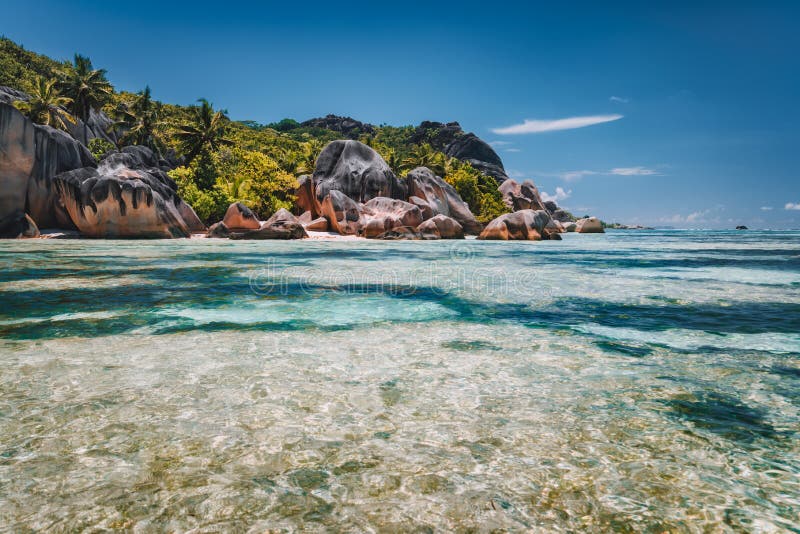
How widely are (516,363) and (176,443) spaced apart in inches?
100

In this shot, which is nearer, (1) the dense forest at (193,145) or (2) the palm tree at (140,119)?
(1) the dense forest at (193,145)

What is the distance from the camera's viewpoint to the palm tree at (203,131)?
32906mm

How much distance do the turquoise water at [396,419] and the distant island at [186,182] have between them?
1989 centimetres

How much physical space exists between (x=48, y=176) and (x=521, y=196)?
5320 cm

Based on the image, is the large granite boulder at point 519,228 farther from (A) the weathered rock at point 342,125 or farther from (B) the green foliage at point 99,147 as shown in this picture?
(A) the weathered rock at point 342,125

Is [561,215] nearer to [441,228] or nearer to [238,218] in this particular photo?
[441,228]

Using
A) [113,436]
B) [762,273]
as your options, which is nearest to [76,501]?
[113,436]

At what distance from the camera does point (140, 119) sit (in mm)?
36719

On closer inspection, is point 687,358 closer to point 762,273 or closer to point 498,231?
point 762,273

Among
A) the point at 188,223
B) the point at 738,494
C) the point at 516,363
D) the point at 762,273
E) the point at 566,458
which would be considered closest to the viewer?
the point at 738,494

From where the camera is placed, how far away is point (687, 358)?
3.79 metres

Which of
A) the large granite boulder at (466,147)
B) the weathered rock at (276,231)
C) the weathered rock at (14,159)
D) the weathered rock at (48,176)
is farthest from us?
the large granite boulder at (466,147)

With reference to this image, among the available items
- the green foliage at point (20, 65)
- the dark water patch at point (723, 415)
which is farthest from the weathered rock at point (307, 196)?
the dark water patch at point (723, 415)

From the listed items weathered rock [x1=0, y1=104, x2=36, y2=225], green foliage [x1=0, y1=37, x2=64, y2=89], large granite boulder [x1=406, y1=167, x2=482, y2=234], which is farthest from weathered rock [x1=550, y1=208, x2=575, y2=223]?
weathered rock [x1=0, y1=104, x2=36, y2=225]
